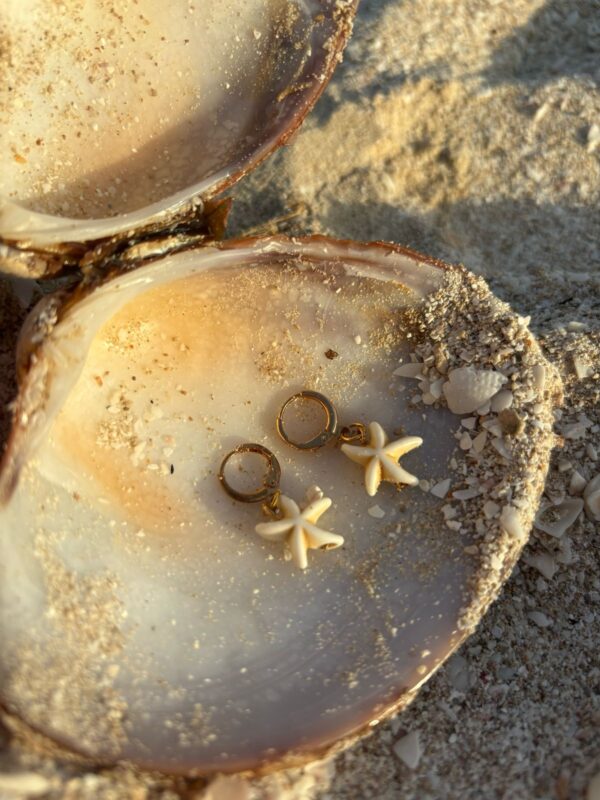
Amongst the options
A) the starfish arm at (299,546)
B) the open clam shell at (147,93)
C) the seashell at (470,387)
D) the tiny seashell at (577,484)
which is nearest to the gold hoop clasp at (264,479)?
the starfish arm at (299,546)

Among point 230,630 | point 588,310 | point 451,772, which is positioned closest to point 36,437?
point 230,630

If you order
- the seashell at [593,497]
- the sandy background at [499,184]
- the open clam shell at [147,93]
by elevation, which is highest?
the open clam shell at [147,93]

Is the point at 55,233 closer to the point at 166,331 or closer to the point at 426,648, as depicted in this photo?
the point at 166,331

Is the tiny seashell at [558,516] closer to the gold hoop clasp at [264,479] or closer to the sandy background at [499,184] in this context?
the sandy background at [499,184]

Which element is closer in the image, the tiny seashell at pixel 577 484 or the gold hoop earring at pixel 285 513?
the gold hoop earring at pixel 285 513

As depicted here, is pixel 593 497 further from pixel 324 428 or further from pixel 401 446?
pixel 324 428

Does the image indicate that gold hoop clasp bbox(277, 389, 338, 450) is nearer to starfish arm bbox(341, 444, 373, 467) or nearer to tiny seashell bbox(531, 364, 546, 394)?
starfish arm bbox(341, 444, 373, 467)

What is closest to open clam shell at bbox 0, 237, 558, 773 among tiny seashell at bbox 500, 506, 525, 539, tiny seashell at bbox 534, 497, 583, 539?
tiny seashell at bbox 500, 506, 525, 539
